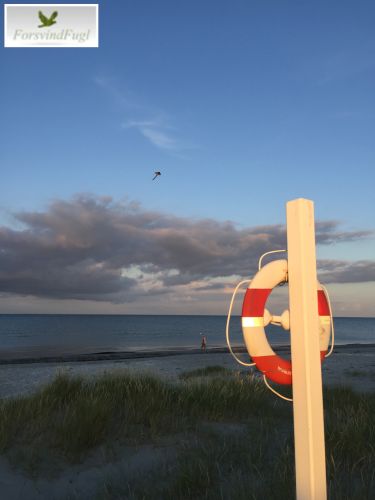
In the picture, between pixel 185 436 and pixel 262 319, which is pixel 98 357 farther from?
pixel 262 319

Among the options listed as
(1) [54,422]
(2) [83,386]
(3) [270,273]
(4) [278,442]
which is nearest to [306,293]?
(3) [270,273]

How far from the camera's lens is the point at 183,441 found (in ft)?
14.5

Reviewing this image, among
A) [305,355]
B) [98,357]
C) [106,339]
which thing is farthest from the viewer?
[106,339]

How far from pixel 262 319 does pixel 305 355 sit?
1.40 ft

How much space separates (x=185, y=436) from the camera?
461 centimetres

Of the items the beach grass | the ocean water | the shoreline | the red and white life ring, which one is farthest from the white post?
the ocean water

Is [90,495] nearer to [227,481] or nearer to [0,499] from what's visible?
[0,499]

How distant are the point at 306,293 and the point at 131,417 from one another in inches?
124

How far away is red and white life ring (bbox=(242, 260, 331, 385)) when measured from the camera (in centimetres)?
271

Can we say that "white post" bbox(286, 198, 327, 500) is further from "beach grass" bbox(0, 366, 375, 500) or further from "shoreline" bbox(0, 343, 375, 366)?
"shoreline" bbox(0, 343, 375, 366)

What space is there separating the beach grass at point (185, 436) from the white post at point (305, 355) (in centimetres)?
78

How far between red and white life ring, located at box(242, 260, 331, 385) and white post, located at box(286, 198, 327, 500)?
0.14 metres

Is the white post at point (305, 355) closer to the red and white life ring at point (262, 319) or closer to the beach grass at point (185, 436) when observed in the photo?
the red and white life ring at point (262, 319)

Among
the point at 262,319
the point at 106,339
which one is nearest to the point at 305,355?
the point at 262,319
